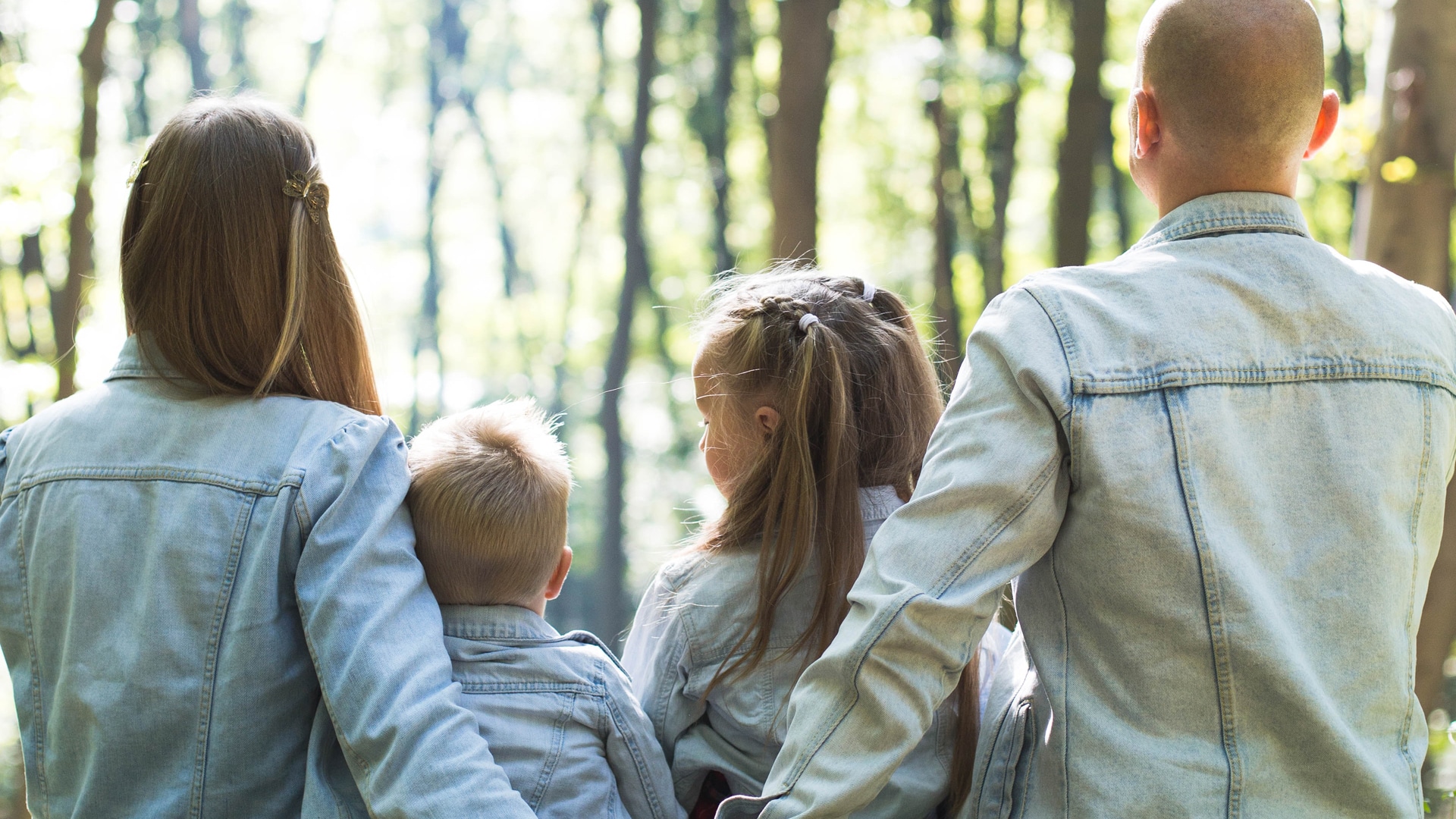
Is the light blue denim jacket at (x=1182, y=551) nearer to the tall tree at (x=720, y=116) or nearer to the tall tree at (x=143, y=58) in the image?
the tall tree at (x=720, y=116)

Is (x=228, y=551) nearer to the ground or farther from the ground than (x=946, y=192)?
farther from the ground

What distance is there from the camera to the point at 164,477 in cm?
191

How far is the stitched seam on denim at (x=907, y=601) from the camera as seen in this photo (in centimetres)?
159

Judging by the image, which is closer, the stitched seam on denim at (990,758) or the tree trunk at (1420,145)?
the stitched seam on denim at (990,758)

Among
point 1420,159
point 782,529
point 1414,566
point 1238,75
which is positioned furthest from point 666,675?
point 1420,159

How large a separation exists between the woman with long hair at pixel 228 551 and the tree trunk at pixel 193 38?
17.7 m

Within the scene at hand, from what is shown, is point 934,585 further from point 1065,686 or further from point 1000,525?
point 1065,686

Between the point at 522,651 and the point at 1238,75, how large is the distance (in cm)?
155

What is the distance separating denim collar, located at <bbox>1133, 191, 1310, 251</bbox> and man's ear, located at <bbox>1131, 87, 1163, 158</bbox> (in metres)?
0.12

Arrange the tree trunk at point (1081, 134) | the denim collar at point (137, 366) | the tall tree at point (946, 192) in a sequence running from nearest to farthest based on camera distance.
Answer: the denim collar at point (137, 366) → the tree trunk at point (1081, 134) → the tall tree at point (946, 192)

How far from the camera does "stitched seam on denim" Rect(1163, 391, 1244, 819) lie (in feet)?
5.13

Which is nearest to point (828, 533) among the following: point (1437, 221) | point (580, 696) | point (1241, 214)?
point (580, 696)

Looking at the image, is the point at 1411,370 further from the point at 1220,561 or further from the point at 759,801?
the point at 759,801

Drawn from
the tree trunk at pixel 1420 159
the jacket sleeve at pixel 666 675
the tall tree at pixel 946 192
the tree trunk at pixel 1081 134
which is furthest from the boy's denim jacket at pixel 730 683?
the tall tree at pixel 946 192
